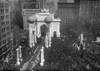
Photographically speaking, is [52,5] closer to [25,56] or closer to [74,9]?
[74,9]

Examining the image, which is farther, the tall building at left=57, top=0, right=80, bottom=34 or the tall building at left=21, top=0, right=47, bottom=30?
the tall building at left=21, top=0, right=47, bottom=30

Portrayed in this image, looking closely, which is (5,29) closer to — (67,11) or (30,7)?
(30,7)

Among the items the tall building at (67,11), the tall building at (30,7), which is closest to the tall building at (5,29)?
the tall building at (30,7)

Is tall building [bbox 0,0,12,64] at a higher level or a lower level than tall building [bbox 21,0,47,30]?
lower

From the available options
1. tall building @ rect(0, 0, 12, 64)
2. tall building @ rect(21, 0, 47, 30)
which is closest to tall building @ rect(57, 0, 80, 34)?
tall building @ rect(21, 0, 47, 30)

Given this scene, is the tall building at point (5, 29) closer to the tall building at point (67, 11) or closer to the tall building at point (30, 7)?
the tall building at point (30, 7)

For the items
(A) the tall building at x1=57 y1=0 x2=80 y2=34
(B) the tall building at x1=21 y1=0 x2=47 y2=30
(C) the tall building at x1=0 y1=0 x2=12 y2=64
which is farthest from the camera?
(B) the tall building at x1=21 y1=0 x2=47 y2=30

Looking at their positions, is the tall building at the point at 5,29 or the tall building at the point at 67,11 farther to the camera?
the tall building at the point at 67,11

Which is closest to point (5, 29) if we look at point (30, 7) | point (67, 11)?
point (30, 7)

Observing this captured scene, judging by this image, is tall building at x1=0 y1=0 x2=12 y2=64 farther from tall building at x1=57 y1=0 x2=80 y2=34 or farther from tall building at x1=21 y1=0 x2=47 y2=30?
tall building at x1=57 y1=0 x2=80 y2=34
